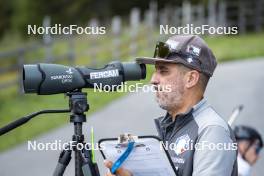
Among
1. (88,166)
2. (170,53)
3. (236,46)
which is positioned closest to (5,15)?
(236,46)

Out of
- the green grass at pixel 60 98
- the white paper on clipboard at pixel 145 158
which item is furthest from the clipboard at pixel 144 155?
the green grass at pixel 60 98

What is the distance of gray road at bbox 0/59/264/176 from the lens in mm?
9250

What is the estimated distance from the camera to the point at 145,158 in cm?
341

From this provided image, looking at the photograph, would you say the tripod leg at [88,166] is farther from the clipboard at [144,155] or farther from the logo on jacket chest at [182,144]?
the logo on jacket chest at [182,144]

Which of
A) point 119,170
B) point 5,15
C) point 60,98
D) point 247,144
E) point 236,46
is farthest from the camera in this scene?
point 5,15

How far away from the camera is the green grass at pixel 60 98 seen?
11.0 meters

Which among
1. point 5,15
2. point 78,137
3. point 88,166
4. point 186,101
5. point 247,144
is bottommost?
point 247,144

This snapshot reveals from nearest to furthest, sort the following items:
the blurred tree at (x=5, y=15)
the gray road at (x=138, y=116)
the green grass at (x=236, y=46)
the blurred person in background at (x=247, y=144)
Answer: the blurred person in background at (x=247, y=144) → the gray road at (x=138, y=116) → the green grass at (x=236, y=46) → the blurred tree at (x=5, y=15)

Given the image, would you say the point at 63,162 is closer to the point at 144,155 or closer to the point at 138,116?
the point at 144,155

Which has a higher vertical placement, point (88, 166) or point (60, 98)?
point (88, 166)

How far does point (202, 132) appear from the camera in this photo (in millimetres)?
3525

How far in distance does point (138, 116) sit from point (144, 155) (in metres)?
8.34

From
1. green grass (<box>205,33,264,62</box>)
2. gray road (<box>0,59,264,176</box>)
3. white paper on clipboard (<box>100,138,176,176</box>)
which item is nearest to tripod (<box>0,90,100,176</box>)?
white paper on clipboard (<box>100,138,176,176</box>)

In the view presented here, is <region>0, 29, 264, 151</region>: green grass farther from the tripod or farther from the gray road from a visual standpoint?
the tripod
